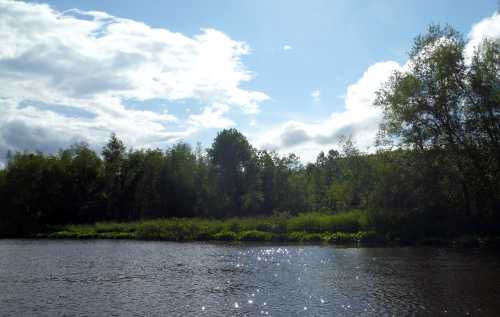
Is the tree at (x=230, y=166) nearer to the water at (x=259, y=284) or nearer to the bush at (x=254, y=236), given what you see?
the bush at (x=254, y=236)

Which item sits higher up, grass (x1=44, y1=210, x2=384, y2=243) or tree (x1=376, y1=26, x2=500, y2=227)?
tree (x1=376, y1=26, x2=500, y2=227)

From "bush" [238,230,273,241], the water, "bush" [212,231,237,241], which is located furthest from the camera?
"bush" [212,231,237,241]

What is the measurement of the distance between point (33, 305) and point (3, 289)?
5570 millimetres

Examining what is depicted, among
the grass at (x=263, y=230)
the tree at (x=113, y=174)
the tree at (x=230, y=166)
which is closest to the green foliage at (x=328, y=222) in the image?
the grass at (x=263, y=230)

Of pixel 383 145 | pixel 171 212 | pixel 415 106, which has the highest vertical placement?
pixel 415 106

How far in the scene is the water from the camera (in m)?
19.2

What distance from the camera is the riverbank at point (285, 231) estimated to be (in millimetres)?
45281

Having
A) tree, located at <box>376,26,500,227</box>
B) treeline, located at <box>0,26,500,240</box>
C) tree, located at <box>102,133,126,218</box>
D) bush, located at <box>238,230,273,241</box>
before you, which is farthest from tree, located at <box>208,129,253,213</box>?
tree, located at <box>376,26,500,227</box>

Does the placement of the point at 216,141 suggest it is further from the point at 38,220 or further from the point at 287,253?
the point at 287,253

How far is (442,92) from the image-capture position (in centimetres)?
4528

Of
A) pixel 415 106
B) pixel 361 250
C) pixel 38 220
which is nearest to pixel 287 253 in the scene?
pixel 361 250

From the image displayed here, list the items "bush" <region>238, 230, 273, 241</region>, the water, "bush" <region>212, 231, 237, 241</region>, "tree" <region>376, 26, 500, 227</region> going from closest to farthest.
Answer: the water
"tree" <region>376, 26, 500, 227</region>
"bush" <region>238, 230, 273, 241</region>
"bush" <region>212, 231, 237, 241</region>

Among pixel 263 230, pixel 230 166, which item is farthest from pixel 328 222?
pixel 230 166

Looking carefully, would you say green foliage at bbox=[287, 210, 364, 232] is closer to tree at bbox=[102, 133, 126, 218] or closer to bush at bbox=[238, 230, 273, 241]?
bush at bbox=[238, 230, 273, 241]
